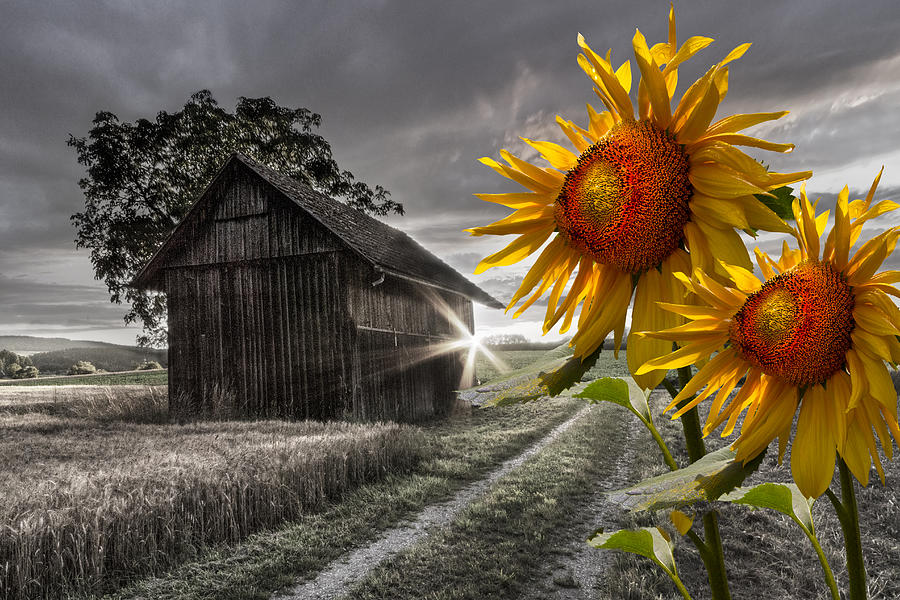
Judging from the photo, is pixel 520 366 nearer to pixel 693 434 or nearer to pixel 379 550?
pixel 379 550

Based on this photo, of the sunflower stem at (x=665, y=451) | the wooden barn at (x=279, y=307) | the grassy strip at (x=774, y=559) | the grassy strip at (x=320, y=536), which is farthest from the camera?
the wooden barn at (x=279, y=307)

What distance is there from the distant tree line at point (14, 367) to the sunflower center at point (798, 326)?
59054mm

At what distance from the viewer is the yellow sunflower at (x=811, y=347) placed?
0.57 m

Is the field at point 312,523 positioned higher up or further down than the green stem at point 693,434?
further down

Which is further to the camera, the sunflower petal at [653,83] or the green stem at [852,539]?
the green stem at [852,539]

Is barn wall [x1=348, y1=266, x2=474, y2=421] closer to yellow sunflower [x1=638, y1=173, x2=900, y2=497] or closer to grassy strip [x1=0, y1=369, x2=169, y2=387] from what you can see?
yellow sunflower [x1=638, y1=173, x2=900, y2=497]

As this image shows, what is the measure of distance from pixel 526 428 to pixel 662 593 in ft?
31.9

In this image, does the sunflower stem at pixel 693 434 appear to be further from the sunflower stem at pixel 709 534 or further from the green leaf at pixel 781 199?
the green leaf at pixel 781 199

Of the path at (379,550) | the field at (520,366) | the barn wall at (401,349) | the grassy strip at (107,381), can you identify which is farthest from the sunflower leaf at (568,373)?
the grassy strip at (107,381)

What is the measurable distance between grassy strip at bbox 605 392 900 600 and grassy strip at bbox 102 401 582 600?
285cm

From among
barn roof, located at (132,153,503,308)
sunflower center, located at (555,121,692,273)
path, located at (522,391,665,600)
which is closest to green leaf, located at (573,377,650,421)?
sunflower center, located at (555,121,692,273)

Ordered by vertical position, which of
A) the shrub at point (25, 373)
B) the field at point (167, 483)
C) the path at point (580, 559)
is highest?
the shrub at point (25, 373)

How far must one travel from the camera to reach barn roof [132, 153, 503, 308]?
1402 cm

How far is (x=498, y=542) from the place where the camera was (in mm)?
5973
